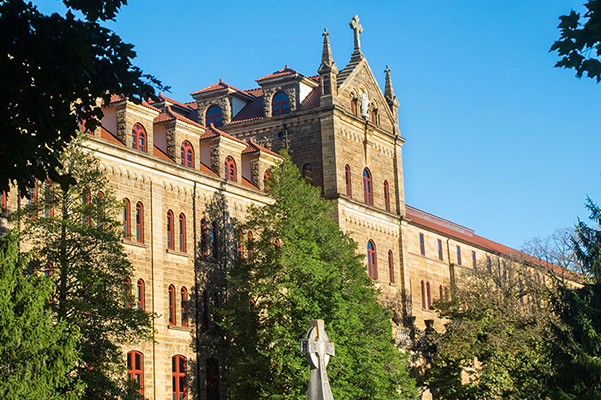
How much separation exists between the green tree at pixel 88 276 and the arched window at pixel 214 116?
26.1m

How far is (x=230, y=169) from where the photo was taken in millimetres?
51531

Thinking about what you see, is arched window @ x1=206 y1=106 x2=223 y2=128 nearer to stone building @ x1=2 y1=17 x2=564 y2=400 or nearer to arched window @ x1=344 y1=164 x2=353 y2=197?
stone building @ x1=2 y1=17 x2=564 y2=400

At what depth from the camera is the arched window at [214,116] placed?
195 ft

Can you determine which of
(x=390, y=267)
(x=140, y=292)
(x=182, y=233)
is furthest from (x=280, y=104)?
(x=140, y=292)

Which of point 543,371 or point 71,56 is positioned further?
point 543,371

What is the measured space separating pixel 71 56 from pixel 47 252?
60.1 feet

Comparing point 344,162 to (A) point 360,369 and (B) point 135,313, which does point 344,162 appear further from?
(B) point 135,313

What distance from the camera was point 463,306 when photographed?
67750 mm

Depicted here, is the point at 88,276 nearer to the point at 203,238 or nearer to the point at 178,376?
the point at 178,376

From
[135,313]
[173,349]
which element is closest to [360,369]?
[173,349]

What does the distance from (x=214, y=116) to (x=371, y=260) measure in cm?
1294

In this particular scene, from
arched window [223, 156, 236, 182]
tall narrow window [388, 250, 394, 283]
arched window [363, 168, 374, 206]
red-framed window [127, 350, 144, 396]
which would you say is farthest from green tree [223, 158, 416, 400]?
tall narrow window [388, 250, 394, 283]

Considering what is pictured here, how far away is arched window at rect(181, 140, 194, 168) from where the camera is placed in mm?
48556

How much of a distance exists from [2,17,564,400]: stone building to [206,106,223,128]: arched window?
196 mm
